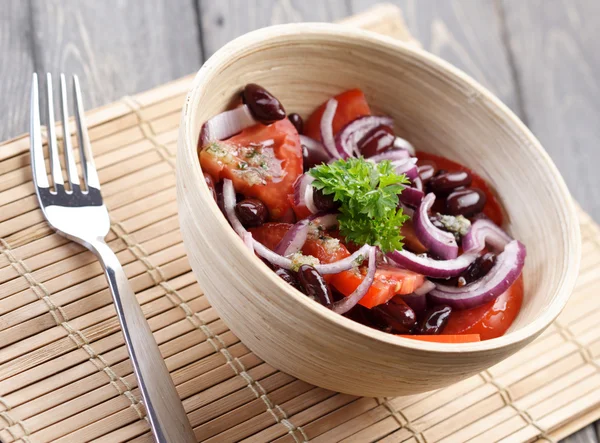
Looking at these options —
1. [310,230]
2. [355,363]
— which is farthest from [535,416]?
[310,230]

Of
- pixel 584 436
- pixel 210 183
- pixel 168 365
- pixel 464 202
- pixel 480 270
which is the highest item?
pixel 210 183

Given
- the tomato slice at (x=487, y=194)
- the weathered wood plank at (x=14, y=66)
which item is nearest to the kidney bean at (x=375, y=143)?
the tomato slice at (x=487, y=194)

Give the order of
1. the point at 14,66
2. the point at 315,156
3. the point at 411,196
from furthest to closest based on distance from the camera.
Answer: the point at 14,66
the point at 315,156
the point at 411,196

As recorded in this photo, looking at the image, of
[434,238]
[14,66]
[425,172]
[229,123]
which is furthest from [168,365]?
[14,66]

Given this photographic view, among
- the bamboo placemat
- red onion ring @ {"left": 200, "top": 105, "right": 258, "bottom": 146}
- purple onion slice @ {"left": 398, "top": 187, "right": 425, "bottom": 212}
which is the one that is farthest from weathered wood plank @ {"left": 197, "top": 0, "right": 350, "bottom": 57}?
purple onion slice @ {"left": 398, "top": 187, "right": 425, "bottom": 212}

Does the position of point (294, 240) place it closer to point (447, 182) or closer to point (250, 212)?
point (250, 212)

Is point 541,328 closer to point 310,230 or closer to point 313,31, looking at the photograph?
point 310,230

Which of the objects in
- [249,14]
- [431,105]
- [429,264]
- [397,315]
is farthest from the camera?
[249,14]
